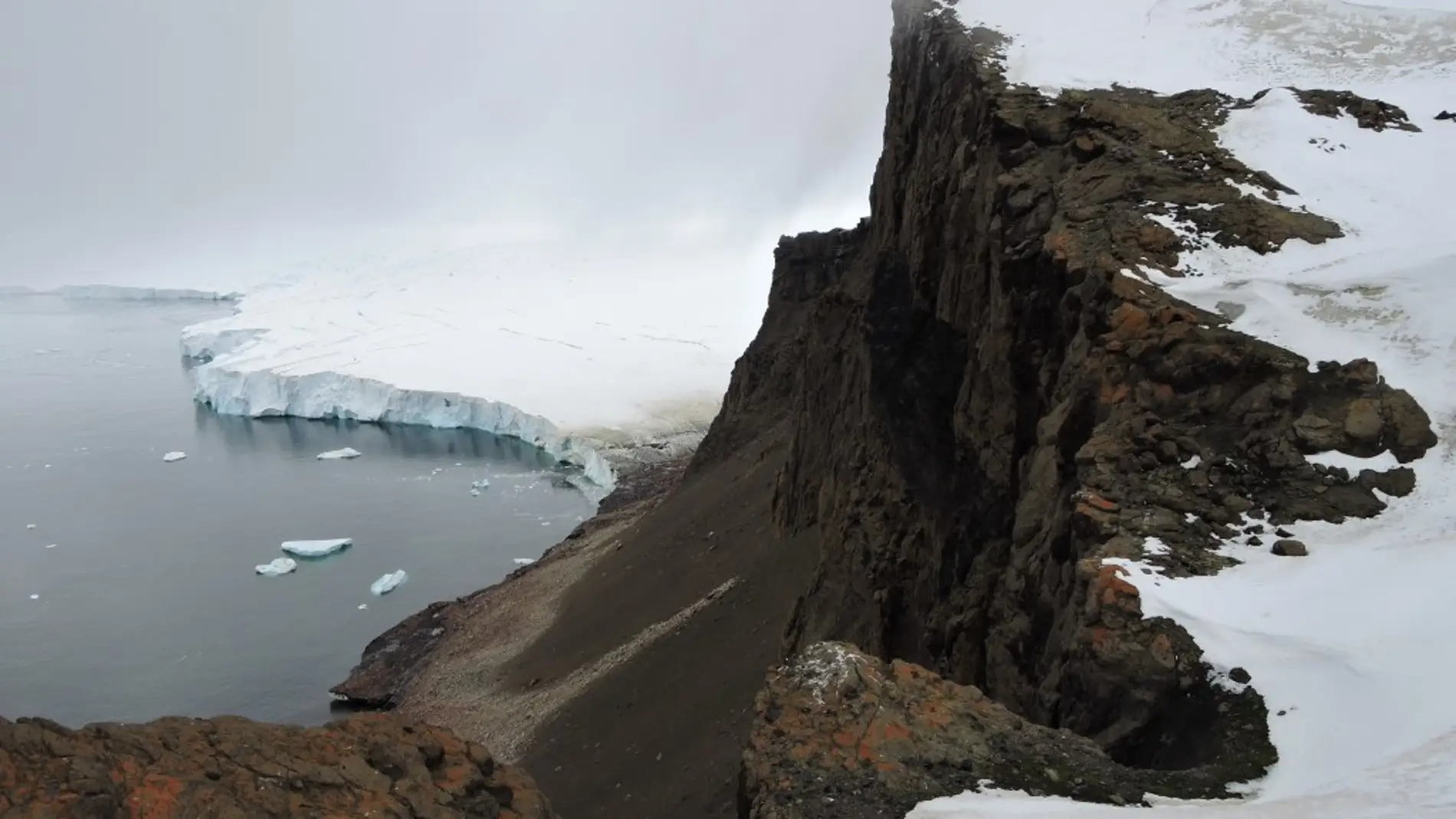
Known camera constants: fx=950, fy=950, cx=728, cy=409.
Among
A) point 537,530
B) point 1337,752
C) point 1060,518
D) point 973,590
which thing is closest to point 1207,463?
point 1060,518

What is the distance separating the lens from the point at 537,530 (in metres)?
46.4

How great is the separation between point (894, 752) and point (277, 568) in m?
39.3

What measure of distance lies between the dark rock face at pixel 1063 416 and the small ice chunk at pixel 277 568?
1105 inches

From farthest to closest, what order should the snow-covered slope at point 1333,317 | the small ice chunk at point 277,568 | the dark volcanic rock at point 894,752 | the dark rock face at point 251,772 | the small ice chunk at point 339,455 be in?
the small ice chunk at point 339,455, the small ice chunk at point 277,568, the dark volcanic rock at point 894,752, the snow-covered slope at point 1333,317, the dark rock face at point 251,772

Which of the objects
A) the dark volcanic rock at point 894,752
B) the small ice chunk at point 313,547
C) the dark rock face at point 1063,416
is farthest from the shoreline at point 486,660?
the dark volcanic rock at point 894,752

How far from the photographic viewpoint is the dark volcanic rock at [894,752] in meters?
5.62

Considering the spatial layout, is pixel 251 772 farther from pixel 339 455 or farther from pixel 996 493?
pixel 339 455

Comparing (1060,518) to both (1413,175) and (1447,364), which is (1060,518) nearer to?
(1447,364)

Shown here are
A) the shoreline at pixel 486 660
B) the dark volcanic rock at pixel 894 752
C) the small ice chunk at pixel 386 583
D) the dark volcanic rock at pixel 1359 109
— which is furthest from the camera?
the small ice chunk at pixel 386 583

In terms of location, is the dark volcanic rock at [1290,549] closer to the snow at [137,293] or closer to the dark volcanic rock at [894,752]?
the dark volcanic rock at [894,752]

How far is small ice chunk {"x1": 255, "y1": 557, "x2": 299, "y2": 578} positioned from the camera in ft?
130

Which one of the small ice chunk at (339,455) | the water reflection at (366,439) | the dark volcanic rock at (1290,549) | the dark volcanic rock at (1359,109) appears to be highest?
the dark volcanic rock at (1359,109)

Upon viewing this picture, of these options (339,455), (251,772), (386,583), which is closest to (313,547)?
(386,583)

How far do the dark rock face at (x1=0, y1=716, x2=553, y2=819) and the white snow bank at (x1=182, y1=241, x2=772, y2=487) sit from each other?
49.7m
